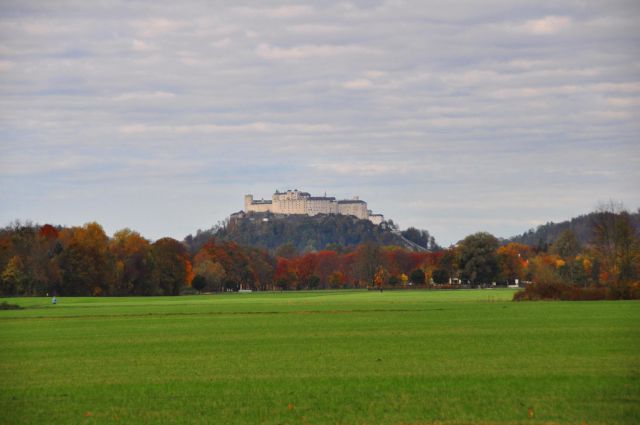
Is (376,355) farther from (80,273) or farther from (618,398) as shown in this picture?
(80,273)

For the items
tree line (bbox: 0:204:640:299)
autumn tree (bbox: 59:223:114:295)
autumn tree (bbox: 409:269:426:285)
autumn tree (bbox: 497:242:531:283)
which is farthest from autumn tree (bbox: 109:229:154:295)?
autumn tree (bbox: 497:242:531:283)

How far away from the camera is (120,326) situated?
2180 inches

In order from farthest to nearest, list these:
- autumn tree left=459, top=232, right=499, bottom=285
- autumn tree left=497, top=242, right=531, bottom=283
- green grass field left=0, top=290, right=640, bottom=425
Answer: autumn tree left=497, top=242, right=531, bottom=283 → autumn tree left=459, top=232, right=499, bottom=285 → green grass field left=0, top=290, right=640, bottom=425

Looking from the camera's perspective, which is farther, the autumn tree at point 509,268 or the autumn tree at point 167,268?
the autumn tree at point 509,268

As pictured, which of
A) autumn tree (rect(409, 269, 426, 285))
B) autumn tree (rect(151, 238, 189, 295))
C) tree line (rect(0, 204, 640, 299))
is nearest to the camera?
tree line (rect(0, 204, 640, 299))

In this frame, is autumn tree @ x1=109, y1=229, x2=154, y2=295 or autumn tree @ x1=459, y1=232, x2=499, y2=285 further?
autumn tree @ x1=459, y1=232, x2=499, y2=285

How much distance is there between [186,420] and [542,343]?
19.1 m

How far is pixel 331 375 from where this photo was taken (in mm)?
27047

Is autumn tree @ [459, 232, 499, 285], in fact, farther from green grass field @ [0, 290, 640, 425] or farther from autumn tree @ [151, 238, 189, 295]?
green grass field @ [0, 290, 640, 425]

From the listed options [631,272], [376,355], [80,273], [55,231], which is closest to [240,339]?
[376,355]

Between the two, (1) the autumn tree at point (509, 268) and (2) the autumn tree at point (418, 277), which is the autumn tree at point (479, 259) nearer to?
(1) the autumn tree at point (509, 268)

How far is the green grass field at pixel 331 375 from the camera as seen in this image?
68.4 ft

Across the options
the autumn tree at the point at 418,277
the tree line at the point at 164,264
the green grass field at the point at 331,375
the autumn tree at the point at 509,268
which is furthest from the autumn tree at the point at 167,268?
the green grass field at the point at 331,375

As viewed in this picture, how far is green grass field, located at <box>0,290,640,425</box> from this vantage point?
20.8 meters
